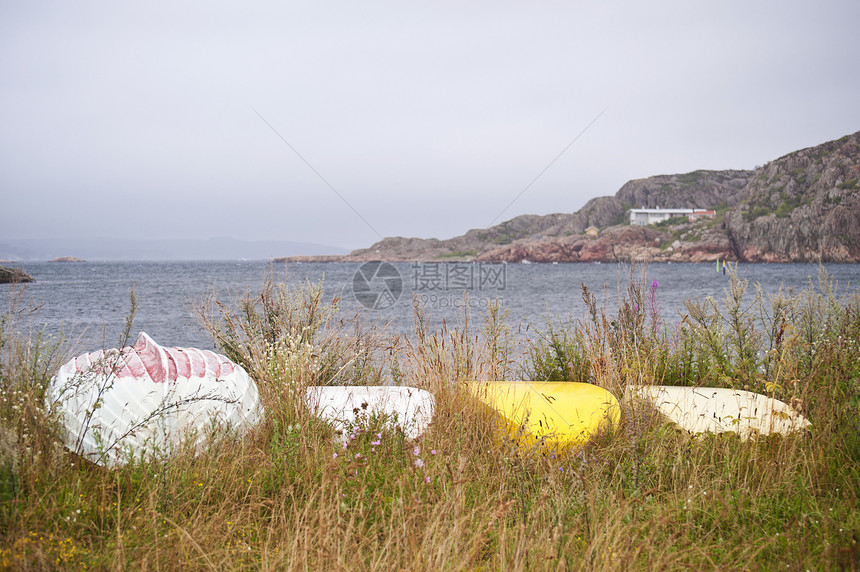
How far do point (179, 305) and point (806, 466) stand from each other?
2781cm

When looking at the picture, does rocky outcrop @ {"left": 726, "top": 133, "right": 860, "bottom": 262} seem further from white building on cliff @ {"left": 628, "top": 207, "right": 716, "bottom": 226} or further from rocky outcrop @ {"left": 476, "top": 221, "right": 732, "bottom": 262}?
white building on cliff @ {"left": 628, "top": 207, "right": 716, "bottom": 226}

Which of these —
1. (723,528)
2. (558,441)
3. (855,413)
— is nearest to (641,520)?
(723,528)

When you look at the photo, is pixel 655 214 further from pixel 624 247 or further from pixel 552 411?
pixel 552 411

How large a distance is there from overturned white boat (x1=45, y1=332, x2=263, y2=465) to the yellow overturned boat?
1847mm

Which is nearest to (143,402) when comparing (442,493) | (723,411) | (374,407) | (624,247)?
(374,407)

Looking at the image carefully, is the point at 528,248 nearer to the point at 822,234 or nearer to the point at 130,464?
the point at 822,234

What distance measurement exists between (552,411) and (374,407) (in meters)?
1.38

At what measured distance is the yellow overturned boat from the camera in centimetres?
383

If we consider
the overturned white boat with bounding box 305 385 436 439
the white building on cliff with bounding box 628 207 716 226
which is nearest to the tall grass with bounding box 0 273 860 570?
the overturned white boat with bounding box 305 385 436 439

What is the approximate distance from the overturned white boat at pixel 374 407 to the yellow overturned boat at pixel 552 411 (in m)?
0.49

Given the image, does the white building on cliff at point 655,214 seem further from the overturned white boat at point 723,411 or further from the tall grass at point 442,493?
the tall grass at point 442,493

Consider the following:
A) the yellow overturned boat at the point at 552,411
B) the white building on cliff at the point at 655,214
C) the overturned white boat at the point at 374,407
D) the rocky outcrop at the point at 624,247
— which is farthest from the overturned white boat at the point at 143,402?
the white building on cliff at the point at 655,214

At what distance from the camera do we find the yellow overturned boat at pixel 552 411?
383 centimetres

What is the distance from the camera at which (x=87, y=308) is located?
2419cm
